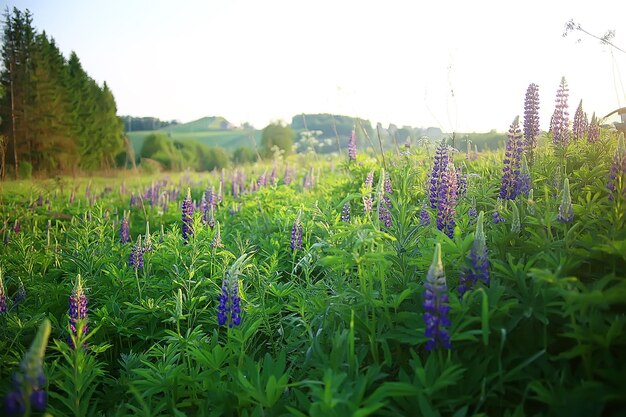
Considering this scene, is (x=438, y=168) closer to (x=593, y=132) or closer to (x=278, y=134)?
(x=593, y=132)

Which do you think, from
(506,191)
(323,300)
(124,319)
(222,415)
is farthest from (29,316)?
(506,191)

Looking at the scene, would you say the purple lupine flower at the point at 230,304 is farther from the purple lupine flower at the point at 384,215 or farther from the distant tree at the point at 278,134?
the distant tree at the point at 278,134

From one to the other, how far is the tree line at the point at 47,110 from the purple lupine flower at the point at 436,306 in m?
5.87

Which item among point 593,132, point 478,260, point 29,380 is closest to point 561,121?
point 593,132

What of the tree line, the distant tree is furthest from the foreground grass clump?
the distant tree

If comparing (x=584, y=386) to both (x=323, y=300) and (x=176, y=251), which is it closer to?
(x=323, y=300)

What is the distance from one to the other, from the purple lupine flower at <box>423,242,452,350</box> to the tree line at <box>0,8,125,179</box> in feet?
19.2

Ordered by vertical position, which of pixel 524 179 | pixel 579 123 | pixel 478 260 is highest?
pixel 579 123

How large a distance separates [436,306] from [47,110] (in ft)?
81.5

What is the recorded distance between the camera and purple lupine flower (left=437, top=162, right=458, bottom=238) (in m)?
2.52

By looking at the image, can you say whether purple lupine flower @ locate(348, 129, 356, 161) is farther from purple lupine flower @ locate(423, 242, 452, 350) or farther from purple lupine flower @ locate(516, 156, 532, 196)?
purple lupine flower @ locate(423, 242, 452, 350)

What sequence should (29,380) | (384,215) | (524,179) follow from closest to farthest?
1. (29,380)
2. (524,179)
3. (384,215)

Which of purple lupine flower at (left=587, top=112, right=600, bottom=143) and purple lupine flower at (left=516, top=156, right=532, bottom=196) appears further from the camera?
purple lupine flower at (left=587, top=112, right=600, bottom=143)

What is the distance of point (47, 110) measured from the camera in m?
21.2
